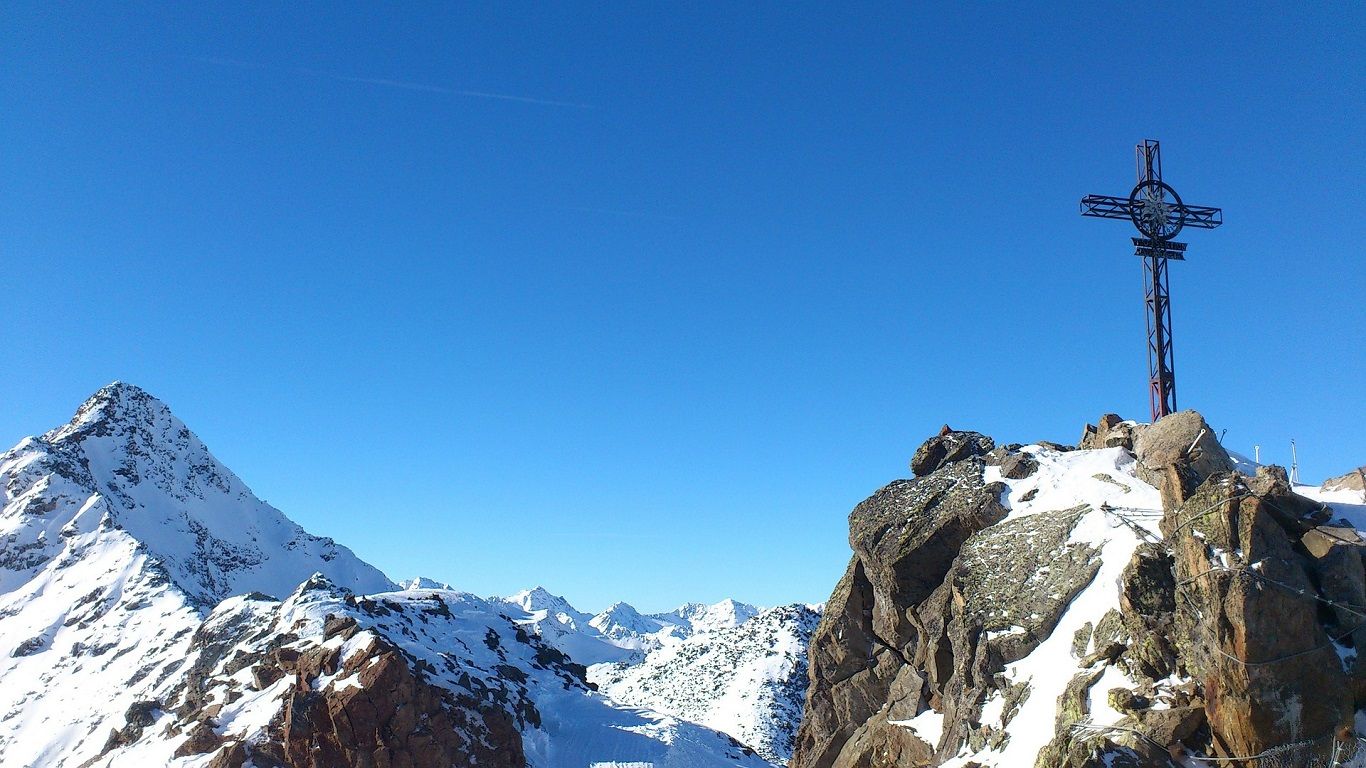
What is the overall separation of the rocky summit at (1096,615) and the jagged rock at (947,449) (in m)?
0.10

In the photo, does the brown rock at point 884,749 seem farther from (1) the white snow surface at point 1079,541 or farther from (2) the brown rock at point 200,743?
(2) the brown rock at point 200,743

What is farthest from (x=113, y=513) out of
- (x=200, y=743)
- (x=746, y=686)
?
(x=746, y=686)

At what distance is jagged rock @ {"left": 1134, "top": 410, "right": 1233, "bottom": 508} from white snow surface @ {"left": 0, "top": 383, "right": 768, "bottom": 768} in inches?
2419

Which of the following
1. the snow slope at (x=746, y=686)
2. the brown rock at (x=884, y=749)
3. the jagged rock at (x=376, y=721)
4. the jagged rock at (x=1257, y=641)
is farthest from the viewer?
the snow slope at (x=746, y=686)

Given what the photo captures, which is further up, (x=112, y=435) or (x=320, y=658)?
(x=112, y=435)

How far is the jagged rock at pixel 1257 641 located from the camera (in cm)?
1912

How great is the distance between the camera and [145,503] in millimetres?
184500

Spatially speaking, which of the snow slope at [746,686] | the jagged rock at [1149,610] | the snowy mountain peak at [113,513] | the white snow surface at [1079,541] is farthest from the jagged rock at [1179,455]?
the snowy mountain peak at [113,513]

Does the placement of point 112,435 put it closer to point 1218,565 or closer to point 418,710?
point 418,710

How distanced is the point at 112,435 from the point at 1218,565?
726 ft

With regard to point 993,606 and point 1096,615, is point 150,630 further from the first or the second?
point 1096,615

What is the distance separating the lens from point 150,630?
113 meters

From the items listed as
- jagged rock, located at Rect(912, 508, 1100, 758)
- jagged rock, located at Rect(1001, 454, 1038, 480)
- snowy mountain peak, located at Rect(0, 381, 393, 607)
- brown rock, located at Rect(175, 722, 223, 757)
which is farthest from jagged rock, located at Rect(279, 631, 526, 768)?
snowy mountain peak, located at Rect(0, 381, 393, 607)

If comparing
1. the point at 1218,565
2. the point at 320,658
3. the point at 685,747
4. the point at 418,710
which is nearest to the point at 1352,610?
the point at 1218,565
